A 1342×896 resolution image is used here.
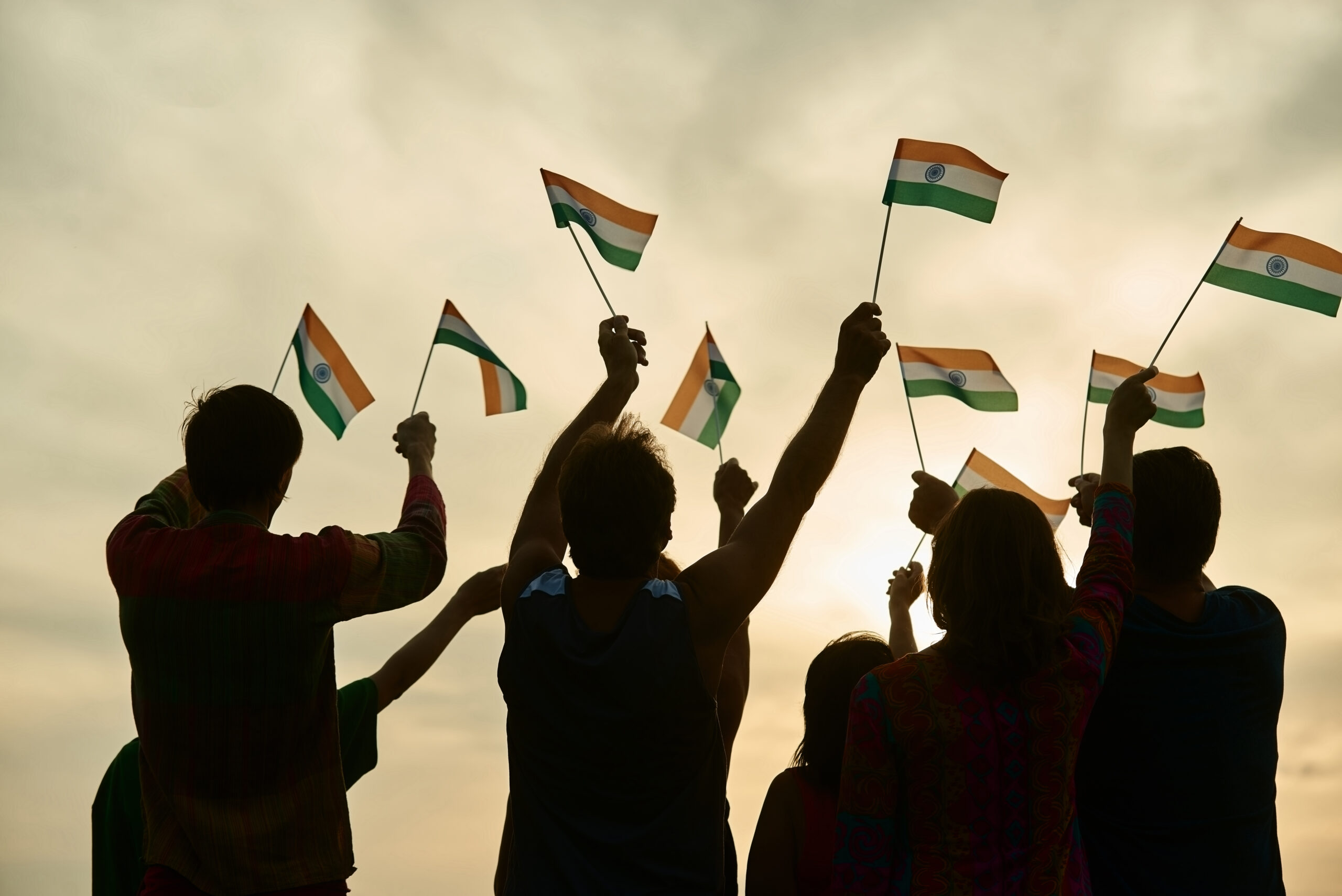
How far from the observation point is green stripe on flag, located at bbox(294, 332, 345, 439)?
6.63 meters

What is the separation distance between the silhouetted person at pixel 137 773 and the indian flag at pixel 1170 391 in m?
4.32

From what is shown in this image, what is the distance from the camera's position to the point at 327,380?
6.66 metres

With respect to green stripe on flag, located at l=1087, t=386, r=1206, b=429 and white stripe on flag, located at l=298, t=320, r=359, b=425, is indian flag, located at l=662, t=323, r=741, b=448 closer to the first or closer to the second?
white stripe on flag, located at l=298, t=320, r=359, b=425

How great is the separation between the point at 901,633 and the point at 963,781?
2164mm

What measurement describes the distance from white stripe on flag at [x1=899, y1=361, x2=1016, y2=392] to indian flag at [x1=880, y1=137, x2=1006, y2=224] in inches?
57.4

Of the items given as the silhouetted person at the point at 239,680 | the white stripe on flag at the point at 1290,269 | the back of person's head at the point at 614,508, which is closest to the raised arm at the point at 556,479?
the back of person's head at the point at 614,508

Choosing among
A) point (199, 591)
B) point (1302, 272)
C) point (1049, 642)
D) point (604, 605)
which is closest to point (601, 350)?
point (604, 605)

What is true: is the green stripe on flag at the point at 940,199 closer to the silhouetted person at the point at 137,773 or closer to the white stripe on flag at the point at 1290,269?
the white stripe on flag at the point at 1290,269

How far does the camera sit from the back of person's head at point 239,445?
330cm

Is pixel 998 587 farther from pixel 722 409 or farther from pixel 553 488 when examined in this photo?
pixel 722 409

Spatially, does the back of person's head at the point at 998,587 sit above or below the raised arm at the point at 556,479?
below

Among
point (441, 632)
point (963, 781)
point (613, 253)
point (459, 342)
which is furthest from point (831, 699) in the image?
point (459, 342)

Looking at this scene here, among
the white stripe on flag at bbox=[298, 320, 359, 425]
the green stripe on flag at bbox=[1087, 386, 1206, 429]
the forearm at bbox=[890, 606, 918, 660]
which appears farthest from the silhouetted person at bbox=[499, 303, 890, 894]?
the green stripe on flag at bbox=[1087, 386, 1206, 429]

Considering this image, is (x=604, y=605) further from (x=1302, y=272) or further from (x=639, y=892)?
(x=1302, y=272)
